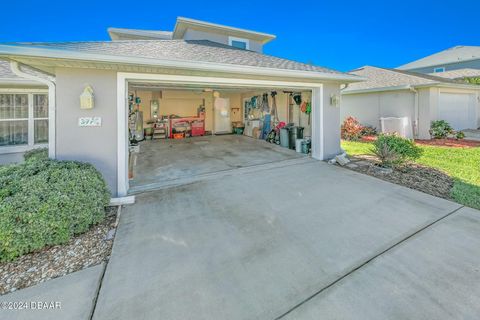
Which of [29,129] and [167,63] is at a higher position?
[167,63]

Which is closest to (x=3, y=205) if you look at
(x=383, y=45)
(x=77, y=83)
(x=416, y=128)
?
(x=77, y=83)

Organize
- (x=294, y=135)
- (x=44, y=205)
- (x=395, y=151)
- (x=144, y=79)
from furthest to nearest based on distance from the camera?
1. (x=294, y=135)
2. (x=395, y=151)
3. (x=144, y=79)
4. (x=44, y=205)

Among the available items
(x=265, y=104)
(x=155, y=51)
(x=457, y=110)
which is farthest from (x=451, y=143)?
(x=155, y=51)

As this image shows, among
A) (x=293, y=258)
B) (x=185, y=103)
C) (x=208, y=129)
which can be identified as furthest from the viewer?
(x=208, y=129)

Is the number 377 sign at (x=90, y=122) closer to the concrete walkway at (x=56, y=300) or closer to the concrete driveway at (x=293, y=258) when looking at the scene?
the concrete driveway at (x=293, y=258)

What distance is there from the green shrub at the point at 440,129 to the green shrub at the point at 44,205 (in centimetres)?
1487

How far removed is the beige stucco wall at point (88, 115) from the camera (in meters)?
4.61

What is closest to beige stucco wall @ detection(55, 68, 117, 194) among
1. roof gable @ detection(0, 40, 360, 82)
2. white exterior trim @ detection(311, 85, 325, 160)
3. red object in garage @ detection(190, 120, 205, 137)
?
roof gable @ detection(0, 40, 360, 82)

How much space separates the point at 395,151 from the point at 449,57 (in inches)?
1135

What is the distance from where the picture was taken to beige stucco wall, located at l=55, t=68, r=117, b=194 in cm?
461

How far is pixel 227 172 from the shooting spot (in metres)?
6.58

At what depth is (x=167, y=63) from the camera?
4.97 metres

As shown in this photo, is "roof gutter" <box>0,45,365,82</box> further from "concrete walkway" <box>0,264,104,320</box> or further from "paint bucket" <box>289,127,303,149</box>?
"concrete walkway" <box>0,264,104,320</box>

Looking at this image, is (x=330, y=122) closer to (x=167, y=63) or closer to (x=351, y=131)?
(x=167, y=63)
